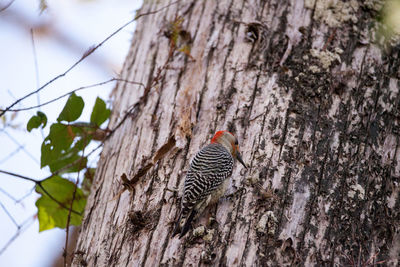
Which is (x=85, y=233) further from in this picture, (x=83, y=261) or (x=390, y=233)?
(x=390, y=233)

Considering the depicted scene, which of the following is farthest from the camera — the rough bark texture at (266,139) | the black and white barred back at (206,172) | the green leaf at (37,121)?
the green leaf at (37,121)

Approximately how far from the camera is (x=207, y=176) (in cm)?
283

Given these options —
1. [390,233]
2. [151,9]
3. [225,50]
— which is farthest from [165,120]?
[390,233]

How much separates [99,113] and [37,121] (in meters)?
0.56

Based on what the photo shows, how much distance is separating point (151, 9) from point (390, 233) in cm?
257

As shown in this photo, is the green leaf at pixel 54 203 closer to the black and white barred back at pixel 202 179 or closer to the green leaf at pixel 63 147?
the green leaf at pixel 63 147

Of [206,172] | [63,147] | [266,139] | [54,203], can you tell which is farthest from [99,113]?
[266,139]

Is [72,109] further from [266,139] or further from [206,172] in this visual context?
[266,139]

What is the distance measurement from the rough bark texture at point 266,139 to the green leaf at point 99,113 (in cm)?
12

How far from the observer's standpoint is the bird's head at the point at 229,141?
2627mm

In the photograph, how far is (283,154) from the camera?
8.07 feet

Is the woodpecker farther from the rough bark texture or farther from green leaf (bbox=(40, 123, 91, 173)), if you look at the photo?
green leaf (bbox=(40, 123, 91, 173))

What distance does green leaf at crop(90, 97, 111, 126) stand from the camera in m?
3.33

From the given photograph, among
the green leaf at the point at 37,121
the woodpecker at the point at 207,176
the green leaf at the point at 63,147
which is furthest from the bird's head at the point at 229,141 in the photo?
the green leaf at the point at 37,121
